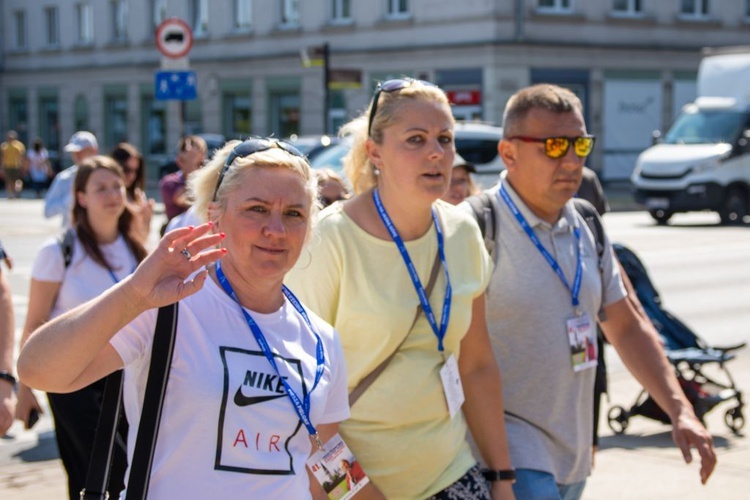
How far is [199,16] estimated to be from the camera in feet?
147

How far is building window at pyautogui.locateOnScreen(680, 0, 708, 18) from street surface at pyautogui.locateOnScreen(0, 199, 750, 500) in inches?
608

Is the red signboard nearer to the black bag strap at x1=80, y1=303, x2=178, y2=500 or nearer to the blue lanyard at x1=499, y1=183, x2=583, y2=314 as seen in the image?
the blue lanyard at x1=499, y1=183, x2=583, y2=314

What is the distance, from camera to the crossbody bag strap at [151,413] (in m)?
2.54

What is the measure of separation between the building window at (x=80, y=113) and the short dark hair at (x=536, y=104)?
4732cm

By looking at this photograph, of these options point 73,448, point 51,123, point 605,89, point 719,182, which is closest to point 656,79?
point 605,89

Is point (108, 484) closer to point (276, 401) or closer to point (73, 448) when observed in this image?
point (276, 401)

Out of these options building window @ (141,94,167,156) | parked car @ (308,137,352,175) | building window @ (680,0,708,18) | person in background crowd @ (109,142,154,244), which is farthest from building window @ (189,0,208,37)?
person in background crowd @ (109,142,154,244)

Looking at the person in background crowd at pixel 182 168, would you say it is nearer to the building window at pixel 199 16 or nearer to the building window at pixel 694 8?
the building window at pixel 694 8

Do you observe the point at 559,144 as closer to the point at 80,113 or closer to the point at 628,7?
the point at 628,7

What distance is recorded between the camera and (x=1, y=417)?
13.9 ft


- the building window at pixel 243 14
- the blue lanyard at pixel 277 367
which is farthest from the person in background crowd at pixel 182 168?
the building window at pixel 243 14

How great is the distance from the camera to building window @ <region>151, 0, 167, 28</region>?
152ft

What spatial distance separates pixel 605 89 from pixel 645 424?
96.1 feet

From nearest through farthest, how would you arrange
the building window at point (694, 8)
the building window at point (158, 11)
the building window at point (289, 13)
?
the building window at point (694, 8), the building window at point (289, 13), the building window at point (158, 11)
